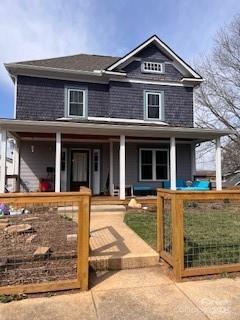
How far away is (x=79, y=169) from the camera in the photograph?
14.5 m

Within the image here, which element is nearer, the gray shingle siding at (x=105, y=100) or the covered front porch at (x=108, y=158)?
the covered front porch at (x=108, y=158)

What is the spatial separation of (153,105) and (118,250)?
10798 millimetres

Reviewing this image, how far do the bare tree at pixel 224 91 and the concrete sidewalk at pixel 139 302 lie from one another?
21.8 meters

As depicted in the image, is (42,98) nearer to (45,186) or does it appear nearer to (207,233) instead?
(45,186)

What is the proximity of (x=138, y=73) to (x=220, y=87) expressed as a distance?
12938mm

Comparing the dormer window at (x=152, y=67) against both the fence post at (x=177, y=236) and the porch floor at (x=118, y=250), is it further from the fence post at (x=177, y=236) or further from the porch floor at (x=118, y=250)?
the fence post at (x=177, y=236)

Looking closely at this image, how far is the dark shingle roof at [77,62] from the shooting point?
14223 millimetres

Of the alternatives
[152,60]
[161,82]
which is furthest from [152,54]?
[161,82]

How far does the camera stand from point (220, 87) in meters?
25.4

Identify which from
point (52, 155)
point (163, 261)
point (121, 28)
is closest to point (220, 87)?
point (121, 28)

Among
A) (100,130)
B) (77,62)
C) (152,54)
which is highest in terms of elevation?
(152,54)

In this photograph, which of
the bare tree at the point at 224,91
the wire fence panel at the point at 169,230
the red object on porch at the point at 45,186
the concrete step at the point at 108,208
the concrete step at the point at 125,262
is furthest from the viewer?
the bare tree at the point at 224,91

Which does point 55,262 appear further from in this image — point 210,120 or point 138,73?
point 210,120

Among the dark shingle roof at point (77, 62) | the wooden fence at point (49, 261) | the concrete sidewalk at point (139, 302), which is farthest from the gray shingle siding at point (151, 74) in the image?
the concrete sidewalk at point (139, 302)
